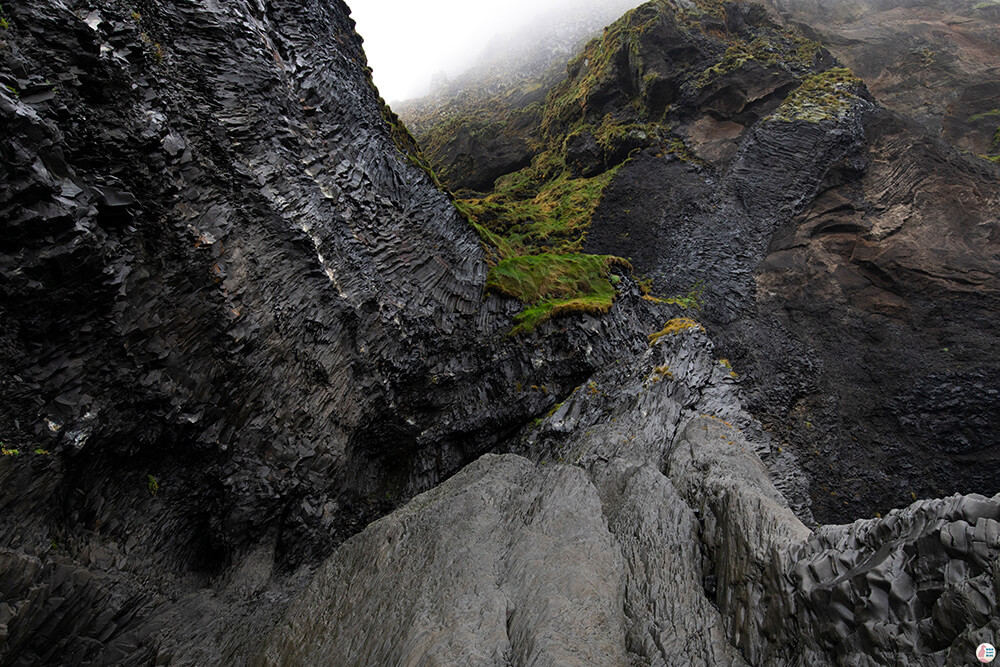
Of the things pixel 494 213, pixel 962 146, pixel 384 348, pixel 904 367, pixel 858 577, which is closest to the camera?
pixel 858 577

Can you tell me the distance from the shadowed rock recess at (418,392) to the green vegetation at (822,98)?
137cm

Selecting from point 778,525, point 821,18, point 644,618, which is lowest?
point 821,18

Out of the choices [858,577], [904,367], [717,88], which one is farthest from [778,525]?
[717,88]

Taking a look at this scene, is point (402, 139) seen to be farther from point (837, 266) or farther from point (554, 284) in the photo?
point (837, 266)

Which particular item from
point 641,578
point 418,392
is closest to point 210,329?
point 418,392

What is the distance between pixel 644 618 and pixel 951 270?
57.3 ft

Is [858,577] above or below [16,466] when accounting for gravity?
below

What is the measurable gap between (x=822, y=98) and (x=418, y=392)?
2386 cm

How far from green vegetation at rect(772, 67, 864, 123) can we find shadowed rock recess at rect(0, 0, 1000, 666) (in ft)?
4.49

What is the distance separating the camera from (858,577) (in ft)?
15.3

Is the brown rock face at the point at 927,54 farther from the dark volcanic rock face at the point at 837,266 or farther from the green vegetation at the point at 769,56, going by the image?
the green vegetation at the point at 769,56

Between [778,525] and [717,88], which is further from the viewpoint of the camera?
[717,88]

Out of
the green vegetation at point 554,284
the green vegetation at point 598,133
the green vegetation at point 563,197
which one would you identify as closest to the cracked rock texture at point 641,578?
the green vegetation at point 554,284

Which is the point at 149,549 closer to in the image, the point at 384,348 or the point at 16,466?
the point at 16,466
